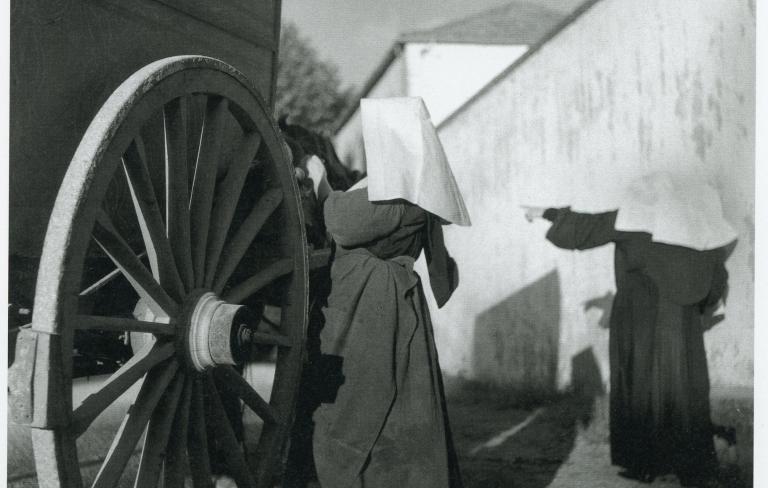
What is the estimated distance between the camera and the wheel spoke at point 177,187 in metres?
2.10

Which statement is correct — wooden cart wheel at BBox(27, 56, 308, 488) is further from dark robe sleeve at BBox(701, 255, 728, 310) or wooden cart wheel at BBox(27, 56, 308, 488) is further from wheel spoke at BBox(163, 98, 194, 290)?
dark robe sleeve at BBox(701, 255, 728, 310)

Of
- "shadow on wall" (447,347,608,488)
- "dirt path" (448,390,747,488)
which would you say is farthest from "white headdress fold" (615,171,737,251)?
"shadow on wall" (447,347,608,488)

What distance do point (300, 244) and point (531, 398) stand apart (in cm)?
496

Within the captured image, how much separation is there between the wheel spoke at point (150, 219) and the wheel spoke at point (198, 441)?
0.35m

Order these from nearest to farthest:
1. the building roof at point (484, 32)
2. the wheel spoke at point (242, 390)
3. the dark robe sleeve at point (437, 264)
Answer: the wheel spoke at point (242, 390)
the dark robe sleeve at point (437, 264)
the building roof at point (484, 32)

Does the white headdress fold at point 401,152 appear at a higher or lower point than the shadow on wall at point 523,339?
higher

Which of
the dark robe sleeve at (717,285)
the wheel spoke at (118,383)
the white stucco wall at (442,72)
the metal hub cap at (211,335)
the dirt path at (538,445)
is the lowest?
the dirt path at (538,445)

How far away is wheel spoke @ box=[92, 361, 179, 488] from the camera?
6.27 ft

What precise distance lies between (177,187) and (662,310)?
3.37 m

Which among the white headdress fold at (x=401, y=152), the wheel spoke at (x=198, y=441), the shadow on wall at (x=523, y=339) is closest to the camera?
the wheel spoke at (x=198, y=441)

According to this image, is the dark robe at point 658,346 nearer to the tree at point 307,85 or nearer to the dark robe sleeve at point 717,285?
the dark robe sleeve at point 717,285

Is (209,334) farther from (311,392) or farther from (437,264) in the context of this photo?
(437,264)

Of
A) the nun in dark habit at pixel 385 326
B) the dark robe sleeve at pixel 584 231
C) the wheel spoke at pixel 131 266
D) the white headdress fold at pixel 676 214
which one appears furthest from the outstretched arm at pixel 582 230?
the wheel spoke at pixel 131 266
